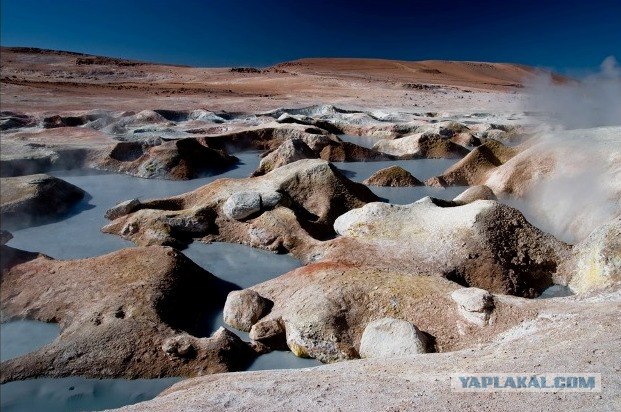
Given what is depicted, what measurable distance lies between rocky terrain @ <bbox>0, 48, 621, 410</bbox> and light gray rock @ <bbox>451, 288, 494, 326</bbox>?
0.03 meters

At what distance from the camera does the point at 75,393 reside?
5.68 m

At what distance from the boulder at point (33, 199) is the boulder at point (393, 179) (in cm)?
784

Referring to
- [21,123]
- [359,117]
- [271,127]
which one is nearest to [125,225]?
[271,127]

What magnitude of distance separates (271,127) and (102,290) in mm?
14218

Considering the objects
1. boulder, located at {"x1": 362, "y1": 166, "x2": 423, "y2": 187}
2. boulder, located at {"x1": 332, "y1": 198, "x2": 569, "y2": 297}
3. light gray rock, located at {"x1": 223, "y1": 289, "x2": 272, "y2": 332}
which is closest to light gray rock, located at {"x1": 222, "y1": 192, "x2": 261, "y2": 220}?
boulder, located at {"x1": 332, "y1": 198, "x2": 569, "y2": 297}

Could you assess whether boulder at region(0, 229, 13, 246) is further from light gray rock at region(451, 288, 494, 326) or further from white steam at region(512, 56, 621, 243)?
white steam at region(512, 56, 621, 243)

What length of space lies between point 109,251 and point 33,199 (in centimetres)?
326

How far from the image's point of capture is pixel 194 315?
736 cm

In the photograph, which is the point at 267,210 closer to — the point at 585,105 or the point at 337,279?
the point at 337,279

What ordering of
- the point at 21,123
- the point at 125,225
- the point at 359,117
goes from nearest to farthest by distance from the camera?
the point at 125,225
the point at 21,123
the point at 359,117

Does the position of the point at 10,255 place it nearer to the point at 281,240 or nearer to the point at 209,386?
the point at 281,240

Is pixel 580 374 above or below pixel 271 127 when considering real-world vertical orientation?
below

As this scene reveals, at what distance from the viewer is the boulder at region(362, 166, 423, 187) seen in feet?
48.4

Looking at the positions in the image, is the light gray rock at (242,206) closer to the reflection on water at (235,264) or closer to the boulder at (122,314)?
the reflection on water at (235,264)
